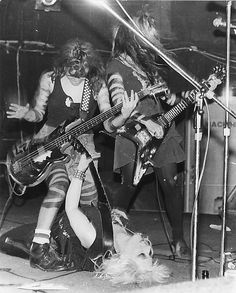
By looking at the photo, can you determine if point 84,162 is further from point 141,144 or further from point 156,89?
point 156,89

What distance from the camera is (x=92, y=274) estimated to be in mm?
3676

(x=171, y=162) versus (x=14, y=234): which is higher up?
(x=171, y=162)

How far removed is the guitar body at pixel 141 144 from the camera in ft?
12.6

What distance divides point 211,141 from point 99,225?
65.7 inches

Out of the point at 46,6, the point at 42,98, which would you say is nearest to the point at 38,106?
the point at 42,98

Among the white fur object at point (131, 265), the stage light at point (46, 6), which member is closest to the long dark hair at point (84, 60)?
the stage light at point (46, 6)

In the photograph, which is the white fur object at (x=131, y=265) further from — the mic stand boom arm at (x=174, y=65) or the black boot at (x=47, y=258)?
the mic stand boom arm at (x=174, y=65)

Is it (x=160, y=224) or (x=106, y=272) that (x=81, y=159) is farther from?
(x=160, y=224)

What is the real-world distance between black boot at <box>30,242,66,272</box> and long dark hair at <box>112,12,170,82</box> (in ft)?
4.04

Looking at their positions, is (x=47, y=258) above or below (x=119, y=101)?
below

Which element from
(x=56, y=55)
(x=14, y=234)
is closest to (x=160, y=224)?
(x=14, y=234)

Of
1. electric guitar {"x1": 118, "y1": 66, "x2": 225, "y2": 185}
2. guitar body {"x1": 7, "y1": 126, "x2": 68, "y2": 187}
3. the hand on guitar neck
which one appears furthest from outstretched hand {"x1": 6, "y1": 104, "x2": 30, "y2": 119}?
the hand on guitar neck

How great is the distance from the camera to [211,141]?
5.04 m

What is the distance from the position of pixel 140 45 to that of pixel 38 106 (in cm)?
74
